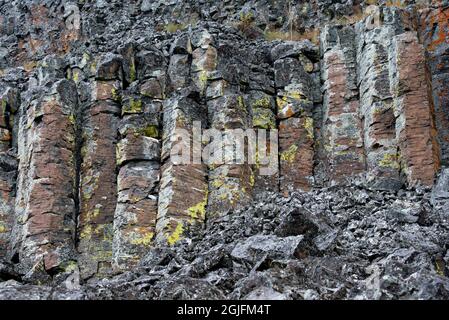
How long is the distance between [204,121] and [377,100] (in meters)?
4.98

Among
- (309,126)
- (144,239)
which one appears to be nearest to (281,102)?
(309,126)

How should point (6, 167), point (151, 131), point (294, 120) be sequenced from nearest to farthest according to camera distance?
1. point (151, 131)
2. point (294, 120)
3. point (6, 167)

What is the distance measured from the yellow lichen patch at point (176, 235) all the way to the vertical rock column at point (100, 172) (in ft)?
8.72

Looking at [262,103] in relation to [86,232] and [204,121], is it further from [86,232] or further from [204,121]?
[86,232]

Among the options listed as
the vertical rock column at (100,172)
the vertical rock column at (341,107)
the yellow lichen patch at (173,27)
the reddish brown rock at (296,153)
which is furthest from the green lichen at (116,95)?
the vertical rock column at (341,107)

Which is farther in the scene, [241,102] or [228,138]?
[241,102]

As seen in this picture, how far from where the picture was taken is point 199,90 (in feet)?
90.8

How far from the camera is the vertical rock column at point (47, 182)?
2578cm

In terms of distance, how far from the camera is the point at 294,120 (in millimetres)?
27750

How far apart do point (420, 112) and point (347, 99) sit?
322 centimetres

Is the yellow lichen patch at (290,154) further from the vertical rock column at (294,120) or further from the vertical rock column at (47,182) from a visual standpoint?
the vertical rock column at (47,182)

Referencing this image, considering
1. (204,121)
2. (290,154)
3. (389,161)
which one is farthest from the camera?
(290,154)
